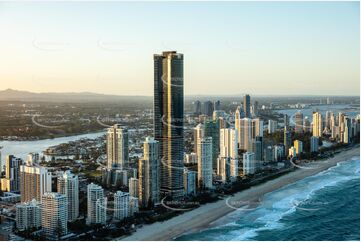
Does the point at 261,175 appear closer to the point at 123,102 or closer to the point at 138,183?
the point at 138,183

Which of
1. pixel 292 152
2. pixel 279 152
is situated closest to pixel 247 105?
pixel 279 152

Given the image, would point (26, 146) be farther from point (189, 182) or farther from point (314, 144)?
point (314, 144)

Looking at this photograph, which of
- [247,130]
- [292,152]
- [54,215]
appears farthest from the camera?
[292,152]

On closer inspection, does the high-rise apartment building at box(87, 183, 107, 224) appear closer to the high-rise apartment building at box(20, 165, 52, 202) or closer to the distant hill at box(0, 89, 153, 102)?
the high-rise apartment building at box(20, 165, 52, 202)

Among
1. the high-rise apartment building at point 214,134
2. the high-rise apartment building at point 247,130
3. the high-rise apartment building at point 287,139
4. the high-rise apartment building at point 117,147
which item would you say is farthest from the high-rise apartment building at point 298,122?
the high-rise apartment building at point 117,147

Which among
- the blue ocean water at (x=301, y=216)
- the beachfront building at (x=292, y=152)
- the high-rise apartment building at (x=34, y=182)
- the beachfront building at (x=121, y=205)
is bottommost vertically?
the blue ocean water at (x=301, y=216)

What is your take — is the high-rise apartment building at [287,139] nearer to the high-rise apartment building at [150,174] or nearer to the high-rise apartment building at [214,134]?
the high-rise apartment building at [214,134]
